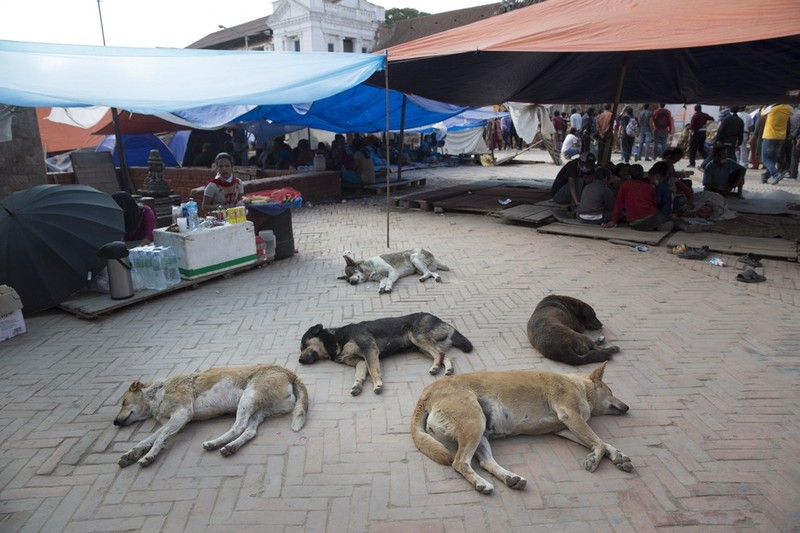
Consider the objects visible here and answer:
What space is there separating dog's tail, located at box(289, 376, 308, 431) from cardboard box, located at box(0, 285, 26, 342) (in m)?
3.17

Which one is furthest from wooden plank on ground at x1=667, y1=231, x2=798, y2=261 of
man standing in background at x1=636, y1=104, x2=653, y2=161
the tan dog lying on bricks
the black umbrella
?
man standing in background at x1=636, y1=104, x2=653, y2=161

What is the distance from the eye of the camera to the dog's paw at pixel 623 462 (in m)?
2.88

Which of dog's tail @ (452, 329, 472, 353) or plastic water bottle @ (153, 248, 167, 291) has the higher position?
plastic water bottle @ (153, 248, 167, 291)

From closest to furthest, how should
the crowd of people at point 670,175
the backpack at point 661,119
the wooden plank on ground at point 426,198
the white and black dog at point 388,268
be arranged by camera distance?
the white and black dog at point 388,268 → the crowd of people at point 670,175 → the wooden plank on ground at point 426,198 → the backpack at point 661,119

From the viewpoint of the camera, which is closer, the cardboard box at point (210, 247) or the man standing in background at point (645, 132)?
the cardboard box at point (210, 247)

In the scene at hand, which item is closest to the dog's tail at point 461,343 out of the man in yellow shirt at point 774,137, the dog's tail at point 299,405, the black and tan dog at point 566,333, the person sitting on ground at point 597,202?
the black and tan dog at point 566,333

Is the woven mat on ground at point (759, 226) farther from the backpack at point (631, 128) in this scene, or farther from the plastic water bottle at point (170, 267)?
the backpack at point (631, 128)

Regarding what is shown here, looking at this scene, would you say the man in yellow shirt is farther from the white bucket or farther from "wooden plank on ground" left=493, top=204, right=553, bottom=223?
the white bucket

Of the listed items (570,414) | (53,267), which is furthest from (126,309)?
(570,414)

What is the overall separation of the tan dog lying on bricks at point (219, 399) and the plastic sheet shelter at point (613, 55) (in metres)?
6.24

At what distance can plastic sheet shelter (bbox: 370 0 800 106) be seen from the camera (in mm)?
6688

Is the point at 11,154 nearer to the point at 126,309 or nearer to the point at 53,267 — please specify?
the point at 53,267

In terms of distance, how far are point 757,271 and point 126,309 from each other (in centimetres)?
764

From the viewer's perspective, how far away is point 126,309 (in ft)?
18.2
